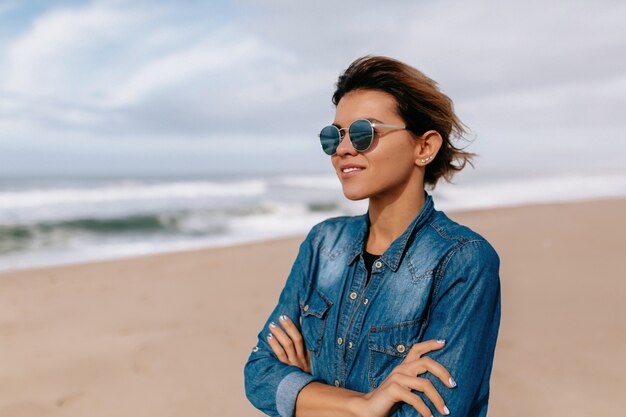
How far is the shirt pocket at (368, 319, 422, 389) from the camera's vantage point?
181 centimetres

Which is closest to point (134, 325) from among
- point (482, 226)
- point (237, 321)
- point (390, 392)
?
point (237, 321)

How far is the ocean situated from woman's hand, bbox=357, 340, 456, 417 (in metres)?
7.41

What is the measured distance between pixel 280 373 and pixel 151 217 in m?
16.1

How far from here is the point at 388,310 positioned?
6.09ft

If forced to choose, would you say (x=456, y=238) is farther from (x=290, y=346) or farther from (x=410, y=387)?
(x=290, y=346)

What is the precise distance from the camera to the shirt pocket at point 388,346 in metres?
1.81

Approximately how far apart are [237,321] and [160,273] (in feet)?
9.53

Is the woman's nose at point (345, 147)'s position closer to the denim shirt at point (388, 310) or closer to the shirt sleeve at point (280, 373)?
the denim shirt at point (388, 310)

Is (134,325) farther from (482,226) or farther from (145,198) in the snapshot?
(145,198)

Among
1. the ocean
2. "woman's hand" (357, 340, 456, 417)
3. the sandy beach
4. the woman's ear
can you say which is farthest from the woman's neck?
the ocean

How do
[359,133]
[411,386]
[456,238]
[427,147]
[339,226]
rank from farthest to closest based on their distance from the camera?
[339,226] < [427,147] < [359,133] < [456,238] < [411,386]

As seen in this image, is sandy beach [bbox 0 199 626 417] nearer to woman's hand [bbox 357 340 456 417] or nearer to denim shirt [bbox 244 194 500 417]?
denim shirt [bbox 244 194 500 417]

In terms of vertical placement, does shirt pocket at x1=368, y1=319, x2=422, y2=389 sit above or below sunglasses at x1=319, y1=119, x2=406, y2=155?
below

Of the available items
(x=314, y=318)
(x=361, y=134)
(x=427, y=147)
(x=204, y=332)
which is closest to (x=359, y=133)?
(x=361, y=134)
